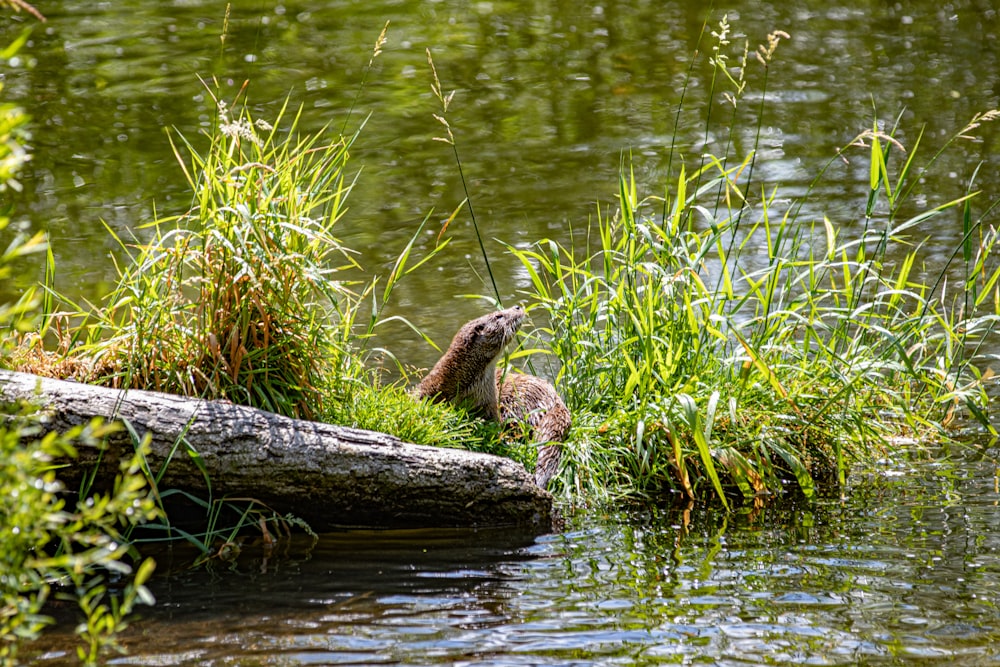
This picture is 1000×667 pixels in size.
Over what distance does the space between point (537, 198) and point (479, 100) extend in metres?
3.24

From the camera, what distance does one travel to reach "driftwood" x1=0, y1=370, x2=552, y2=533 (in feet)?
15.8

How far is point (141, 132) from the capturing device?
1268cm

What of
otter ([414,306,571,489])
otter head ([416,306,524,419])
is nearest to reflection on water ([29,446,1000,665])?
otter ([414,306,571,489])

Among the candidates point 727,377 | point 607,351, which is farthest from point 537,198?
point 727,377

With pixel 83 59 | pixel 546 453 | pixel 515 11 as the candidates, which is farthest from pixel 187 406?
pixel 515 11

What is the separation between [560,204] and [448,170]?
1.59 metres

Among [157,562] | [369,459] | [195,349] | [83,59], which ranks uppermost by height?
[83,59]

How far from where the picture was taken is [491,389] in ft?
19.8

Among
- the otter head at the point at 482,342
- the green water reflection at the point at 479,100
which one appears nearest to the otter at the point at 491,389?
the otter head at the point at 482,342

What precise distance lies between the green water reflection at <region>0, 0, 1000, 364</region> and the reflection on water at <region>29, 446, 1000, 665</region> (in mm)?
3061

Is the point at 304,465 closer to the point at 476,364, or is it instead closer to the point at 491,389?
the point at 476,364

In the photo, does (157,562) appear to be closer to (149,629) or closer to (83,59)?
(149,629)

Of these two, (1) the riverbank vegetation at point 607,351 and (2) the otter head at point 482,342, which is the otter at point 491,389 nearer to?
(2) the otter head at point 482,342

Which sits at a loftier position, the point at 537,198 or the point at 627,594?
the point at 537,198
